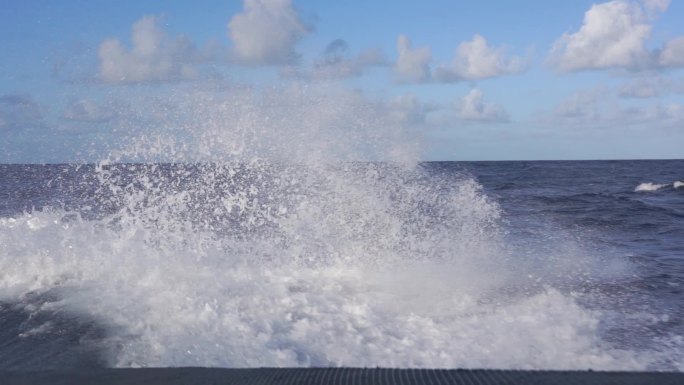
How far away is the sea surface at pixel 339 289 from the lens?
5316 mm

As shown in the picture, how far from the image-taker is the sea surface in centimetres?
532

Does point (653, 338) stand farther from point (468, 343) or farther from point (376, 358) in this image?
point (376, 358)

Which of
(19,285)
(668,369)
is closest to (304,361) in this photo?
(668,369)

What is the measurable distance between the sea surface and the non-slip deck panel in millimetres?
440

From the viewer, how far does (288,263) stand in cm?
898

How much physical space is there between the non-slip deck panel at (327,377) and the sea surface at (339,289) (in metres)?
0.44

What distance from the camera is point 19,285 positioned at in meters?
7.72

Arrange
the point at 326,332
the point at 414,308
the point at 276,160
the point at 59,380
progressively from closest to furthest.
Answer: the point at 59,380 → the point at 326,332 → the point at 414,308 → the point at 276,160

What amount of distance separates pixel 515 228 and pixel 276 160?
6043mm

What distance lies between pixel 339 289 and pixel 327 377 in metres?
3.20

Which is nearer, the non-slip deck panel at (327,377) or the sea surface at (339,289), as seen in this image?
the non-slip deck panel at (327,377)

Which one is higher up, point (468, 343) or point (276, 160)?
point (276, 160)

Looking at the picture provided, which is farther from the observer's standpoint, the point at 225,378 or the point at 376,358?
the point at 376,358

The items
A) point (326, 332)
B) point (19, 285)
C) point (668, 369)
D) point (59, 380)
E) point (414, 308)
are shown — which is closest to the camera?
point (59, 380)
